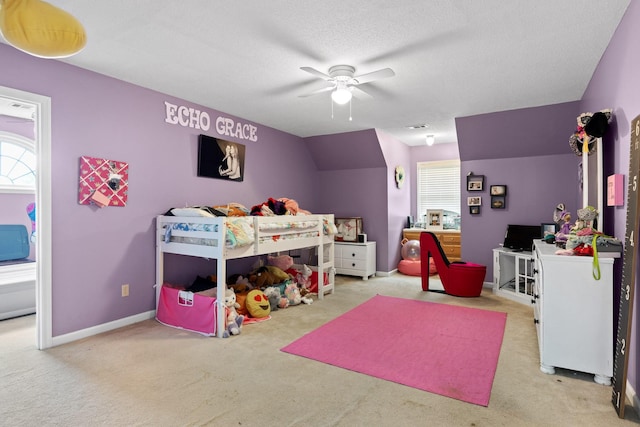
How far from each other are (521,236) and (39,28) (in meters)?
5.12

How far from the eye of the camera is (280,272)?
14.6 ft

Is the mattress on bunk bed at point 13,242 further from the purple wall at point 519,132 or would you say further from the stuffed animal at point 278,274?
the purple wall at point 519,132

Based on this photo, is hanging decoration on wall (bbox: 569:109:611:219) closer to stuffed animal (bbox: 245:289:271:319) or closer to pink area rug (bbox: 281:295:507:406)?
pink area rug (bbox: 281:295:507:406)

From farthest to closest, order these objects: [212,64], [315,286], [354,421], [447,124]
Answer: [447,124]
[315,286]
[212,64]
[354,421]

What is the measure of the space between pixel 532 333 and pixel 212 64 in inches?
148

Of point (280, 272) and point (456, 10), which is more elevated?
point (456, 10)

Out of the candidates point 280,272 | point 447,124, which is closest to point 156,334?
point 280,272

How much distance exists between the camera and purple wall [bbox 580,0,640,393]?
204 cm

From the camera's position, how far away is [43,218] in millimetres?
2867

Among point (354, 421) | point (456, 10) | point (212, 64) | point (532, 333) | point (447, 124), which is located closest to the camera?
point (354, 421)

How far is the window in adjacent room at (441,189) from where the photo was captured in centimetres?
670

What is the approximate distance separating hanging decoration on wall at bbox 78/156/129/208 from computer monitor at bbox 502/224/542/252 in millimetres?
4669

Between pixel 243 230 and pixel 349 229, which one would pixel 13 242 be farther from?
pixel 349 229

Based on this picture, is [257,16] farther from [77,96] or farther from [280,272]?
[280,272]
